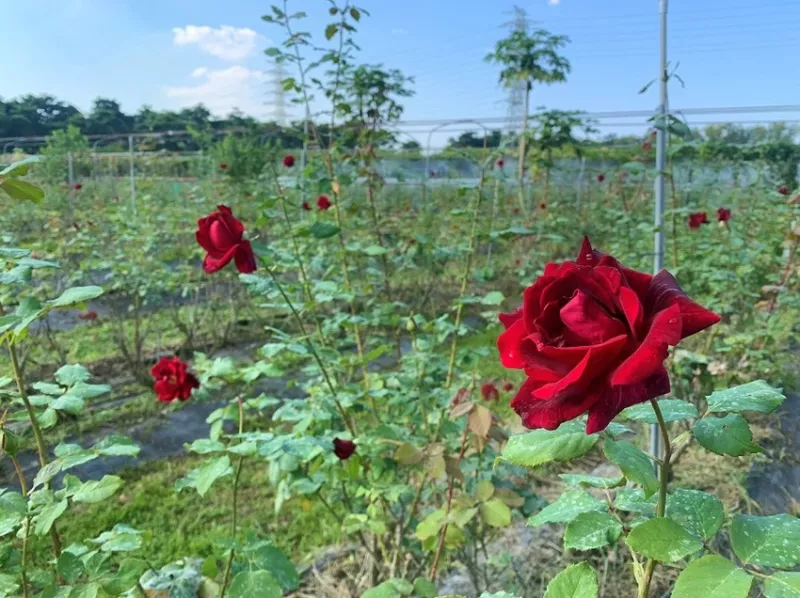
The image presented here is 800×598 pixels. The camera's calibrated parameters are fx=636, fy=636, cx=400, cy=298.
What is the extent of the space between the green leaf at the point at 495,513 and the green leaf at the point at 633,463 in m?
0.72

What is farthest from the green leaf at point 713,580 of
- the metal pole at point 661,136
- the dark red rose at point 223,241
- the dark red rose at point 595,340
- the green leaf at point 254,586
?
the metal pole at point 661,136

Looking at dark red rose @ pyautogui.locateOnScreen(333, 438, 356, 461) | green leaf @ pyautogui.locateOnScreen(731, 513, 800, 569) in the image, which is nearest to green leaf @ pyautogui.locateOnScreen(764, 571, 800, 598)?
green leaf @ pyautogui.locateOnScreen(731, 513, 800, 569)

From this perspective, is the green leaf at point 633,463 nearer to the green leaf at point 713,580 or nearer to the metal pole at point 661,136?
the green leaf at point 713,580

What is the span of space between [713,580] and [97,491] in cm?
74

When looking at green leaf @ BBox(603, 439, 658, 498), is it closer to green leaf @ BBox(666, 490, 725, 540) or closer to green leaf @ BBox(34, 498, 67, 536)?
green leaf @ BBox(666, 490, 725, 540)

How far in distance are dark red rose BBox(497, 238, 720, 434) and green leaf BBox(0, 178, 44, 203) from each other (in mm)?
727

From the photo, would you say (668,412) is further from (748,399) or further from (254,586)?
(254,586)

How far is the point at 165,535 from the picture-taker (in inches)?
87.9

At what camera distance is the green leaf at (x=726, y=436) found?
1.68 feet

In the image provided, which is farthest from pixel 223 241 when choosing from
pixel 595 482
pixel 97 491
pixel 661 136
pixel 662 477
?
pixel 661 136

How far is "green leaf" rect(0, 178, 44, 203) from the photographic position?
859 millimetres

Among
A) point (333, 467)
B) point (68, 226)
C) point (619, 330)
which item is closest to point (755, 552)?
point (619, 330)

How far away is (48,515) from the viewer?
80cm

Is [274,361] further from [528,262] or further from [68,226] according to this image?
[68,226]
